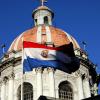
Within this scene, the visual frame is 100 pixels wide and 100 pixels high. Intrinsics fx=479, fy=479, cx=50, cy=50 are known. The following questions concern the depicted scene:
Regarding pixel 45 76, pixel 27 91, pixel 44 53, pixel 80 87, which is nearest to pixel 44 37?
pixel 45 76

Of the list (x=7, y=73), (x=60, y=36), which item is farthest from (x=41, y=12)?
(x=7, y=73)

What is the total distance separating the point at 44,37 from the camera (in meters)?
51.7

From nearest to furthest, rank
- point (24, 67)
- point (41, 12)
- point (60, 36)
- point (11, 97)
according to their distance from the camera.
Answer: point (24, 67), point (11, 97), point (60, 36), point (41, 12)

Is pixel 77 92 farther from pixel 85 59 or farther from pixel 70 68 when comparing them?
pixel 70 68

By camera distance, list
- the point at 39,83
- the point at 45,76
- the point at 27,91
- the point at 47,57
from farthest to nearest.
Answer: the point at 27,91 < the point at 45,76 < the point at 39,83 < the point at 47,57

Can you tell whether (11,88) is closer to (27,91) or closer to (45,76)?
(27,91)

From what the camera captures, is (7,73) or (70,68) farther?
(7,73)

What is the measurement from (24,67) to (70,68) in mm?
3375

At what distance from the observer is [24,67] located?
33125 millimetres

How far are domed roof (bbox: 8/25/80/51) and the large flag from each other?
16059 mm

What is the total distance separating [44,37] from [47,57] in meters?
18.0

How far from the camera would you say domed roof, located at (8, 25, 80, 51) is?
169ft

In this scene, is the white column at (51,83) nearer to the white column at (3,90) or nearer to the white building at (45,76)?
the white building at (45,76)

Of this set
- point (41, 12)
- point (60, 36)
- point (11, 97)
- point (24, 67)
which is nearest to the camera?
point (24, 67)
